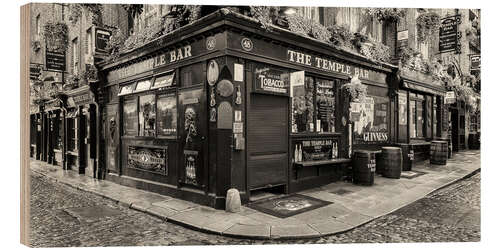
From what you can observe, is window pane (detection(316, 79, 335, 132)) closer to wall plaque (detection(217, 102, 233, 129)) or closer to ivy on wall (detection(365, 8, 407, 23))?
ivy on wall (detection(365, 8, 407, 23))

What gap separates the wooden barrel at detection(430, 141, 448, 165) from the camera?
443 inches

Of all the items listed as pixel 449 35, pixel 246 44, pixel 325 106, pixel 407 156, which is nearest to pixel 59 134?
pixel 246 44

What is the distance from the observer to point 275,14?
6.48 m

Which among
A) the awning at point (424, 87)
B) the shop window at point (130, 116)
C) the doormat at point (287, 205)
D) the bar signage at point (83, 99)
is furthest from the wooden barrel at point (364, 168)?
the bar signage at point (83, 99)

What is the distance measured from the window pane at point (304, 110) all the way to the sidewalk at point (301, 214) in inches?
68.2

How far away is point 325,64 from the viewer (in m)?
8.12

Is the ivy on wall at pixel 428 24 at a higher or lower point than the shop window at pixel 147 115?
higher

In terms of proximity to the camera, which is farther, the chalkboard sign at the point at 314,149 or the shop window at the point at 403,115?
the shop window at the point at 403,115

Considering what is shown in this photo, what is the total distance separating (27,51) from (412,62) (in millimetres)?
11380

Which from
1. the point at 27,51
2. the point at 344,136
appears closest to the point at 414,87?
the point at 344,136

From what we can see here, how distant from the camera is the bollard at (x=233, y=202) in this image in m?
5.64

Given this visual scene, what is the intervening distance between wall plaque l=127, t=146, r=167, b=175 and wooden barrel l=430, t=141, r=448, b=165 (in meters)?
10.6

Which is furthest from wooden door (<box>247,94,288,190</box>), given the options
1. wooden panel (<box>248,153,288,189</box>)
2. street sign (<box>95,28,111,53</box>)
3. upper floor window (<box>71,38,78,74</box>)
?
upper floor window (<box>71,38,78,74</box>)

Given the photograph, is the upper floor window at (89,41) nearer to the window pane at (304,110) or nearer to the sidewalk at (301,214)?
the sidewalk at (301,214)
